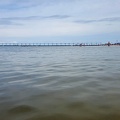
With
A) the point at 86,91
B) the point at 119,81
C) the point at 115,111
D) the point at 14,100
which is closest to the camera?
the point at 115,111

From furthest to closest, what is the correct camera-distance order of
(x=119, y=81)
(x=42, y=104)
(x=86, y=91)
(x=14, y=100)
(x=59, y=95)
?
(x=119, y=81), (x=86, y=91), (x=59, y=95), (x=14, y=100), (x=42, y=104)

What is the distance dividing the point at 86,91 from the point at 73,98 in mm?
1232

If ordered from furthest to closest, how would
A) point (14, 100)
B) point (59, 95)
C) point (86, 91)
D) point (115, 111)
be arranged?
point (86, 91)
point (59, 95)
point (14, 100)
point (115, 111)

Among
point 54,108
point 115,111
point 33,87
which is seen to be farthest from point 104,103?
point 33,87

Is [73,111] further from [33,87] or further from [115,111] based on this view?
[33,87]

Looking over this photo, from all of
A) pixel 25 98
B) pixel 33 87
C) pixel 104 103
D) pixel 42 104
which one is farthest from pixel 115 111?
pixel 33 87

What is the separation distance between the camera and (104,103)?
7746 millimetres

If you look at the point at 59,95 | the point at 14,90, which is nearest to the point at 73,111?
the point at 59,95

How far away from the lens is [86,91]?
955 centimetres

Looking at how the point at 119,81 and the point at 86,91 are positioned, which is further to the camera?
the point at 119,81

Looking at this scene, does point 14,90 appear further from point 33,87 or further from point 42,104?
point 42,104

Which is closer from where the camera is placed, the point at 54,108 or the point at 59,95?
the point at 54,108

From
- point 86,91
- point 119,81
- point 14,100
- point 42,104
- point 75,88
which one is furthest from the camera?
point 119,81

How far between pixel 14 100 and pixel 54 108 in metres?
1.72
